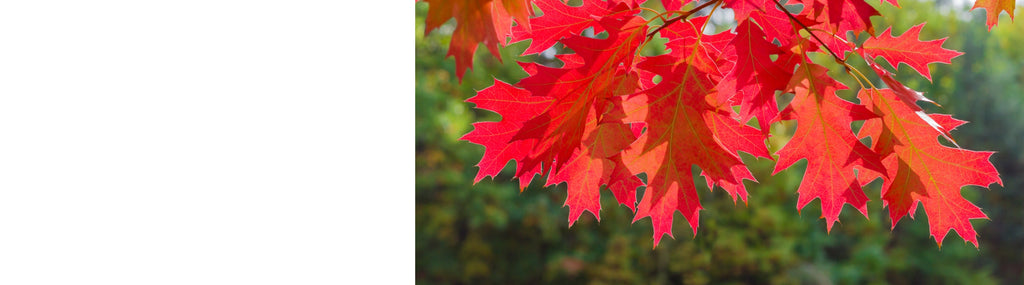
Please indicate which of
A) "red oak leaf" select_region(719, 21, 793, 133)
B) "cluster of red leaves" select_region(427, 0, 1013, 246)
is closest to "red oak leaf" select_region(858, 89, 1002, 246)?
"cluster of red leaves" select_region(427, 0, 1013, 246)

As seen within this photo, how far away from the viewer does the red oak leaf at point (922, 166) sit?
2.01ft

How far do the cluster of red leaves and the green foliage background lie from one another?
3923mm

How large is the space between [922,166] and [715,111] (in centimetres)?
20

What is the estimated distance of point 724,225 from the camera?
472 centimetres

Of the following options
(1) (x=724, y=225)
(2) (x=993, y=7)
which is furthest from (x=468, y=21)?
(1) (x=724, y=225)

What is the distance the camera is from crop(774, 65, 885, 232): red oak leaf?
0.58 metres

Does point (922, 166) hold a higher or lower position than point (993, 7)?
lower

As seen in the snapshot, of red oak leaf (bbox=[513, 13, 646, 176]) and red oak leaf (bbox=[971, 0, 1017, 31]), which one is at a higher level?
red oak leaf (bbox=[971, 0, 1017, 31])

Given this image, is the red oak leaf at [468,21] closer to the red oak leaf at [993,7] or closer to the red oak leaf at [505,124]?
the red oak leaf at [505,124]

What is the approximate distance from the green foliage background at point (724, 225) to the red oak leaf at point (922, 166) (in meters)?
3.91

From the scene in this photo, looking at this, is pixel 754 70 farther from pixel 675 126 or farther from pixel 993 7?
pixel 993 7

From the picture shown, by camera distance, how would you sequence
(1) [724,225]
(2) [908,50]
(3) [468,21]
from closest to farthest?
1. (3) [468,21]
2. (2) [908,50]
3. (1) [724,225]
